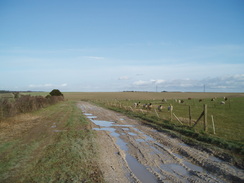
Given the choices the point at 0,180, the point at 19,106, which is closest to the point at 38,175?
the point at 0,180

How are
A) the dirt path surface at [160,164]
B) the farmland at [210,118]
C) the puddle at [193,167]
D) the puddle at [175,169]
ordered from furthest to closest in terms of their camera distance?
1. the farmland at [210,118]
2. the puddle at [193,167]
3. the puddle at [175,169]
4. the dirt path surface at [160,164]

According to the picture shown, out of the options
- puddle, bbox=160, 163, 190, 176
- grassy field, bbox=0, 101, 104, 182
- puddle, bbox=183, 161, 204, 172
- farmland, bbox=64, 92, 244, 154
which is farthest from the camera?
farmland, bbox=64, 92, 244, 154

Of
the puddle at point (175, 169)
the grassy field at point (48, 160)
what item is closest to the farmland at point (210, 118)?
the puddle at point (175, 169)

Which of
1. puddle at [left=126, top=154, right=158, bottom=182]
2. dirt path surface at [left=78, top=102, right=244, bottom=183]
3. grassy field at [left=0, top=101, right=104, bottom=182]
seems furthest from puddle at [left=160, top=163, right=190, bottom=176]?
grassy field at [left=0, top=101, right=104, bottom=182]

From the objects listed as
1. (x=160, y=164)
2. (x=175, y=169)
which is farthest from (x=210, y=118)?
(x=175, y=169)

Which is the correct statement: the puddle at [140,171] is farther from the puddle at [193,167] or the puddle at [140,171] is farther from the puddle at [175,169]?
the puddle at [193,167]

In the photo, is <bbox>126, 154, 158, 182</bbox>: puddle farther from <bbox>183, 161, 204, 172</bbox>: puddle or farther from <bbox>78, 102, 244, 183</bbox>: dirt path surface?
<bbox>183, 161, 204, 172</bbox>: puddle

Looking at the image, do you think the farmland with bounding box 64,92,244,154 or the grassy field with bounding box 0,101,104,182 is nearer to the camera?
the grassy field with bounding box 0,101,104,182

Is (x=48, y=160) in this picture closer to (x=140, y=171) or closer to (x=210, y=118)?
(x=140, y=171)

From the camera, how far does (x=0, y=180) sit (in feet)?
18.0

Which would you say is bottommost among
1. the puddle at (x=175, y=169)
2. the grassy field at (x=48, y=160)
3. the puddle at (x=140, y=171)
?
the puddle at (x=140, y=171)

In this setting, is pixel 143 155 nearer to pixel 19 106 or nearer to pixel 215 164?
pixel 215 164

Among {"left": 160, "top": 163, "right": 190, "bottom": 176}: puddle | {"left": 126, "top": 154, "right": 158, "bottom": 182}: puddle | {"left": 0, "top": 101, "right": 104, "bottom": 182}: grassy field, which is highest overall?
{"left": 0, "top": 101, "right": 104, "bottom": 182}: grassy field

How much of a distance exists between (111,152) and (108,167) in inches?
74.3
